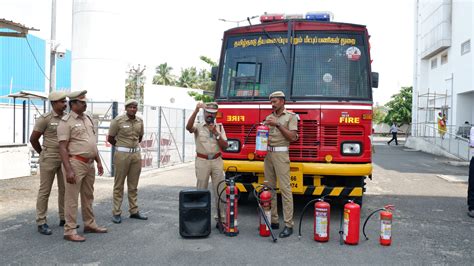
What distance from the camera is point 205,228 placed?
6.02 metres

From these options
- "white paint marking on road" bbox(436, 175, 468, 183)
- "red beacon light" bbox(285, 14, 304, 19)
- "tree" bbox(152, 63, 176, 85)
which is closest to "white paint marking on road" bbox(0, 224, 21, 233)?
"red beacon light" bbox(285, 14, 304, 19)

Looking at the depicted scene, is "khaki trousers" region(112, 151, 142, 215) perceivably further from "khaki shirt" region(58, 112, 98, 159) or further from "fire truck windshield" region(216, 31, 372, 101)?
"fire truck windshield" region(216, 31, 372, 101)

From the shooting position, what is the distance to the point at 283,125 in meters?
6.14

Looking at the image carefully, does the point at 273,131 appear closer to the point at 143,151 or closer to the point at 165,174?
the point at 165,174

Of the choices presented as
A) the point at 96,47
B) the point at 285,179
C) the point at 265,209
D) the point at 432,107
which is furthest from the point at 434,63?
the point at 265,209

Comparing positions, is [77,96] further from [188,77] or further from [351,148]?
[188,77]

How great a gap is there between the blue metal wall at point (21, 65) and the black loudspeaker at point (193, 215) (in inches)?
1288

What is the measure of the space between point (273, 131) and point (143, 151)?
8590 mm

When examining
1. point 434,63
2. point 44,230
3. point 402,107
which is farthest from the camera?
point 402,107

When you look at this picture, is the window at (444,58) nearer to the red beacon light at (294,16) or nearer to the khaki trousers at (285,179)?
the red beacon light at (294,16)

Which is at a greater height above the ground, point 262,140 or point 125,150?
point 262,140

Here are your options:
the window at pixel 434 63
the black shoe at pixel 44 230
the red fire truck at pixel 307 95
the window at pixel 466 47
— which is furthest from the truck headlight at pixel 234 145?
the window at pixel 434 63

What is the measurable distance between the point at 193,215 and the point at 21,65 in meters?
36.8

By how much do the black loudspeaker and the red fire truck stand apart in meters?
1.07
